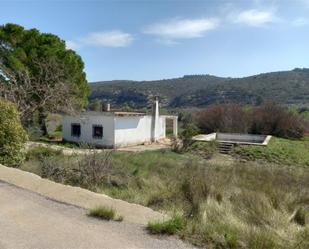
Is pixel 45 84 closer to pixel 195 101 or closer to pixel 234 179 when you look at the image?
pixel 234 179

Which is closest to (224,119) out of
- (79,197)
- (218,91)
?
(79,197)

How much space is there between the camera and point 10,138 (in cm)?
1095

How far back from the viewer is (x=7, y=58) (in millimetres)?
27844

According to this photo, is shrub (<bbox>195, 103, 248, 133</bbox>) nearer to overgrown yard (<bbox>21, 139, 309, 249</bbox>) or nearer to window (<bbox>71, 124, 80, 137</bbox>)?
window (<bbox>71, 124, 80, 137</bbox>)

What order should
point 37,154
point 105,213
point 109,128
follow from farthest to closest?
point 109,128 → point 37,154 → point 105,213

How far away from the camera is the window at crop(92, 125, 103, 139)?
29.5 meters

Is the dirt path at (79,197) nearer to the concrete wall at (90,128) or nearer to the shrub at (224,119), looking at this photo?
the concrete wall at (90,128)

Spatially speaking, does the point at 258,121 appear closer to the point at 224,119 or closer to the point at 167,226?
the point at 224,119

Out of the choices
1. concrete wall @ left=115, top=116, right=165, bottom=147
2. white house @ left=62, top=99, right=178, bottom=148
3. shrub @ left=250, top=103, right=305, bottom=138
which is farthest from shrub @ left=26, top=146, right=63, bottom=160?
shrub @ left=250, top=103, right=305, bottom=138

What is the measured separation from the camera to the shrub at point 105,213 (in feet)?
15.7

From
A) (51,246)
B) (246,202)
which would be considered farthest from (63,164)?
(51,246)

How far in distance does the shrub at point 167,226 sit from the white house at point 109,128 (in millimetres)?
23996

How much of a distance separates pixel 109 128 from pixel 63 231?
973 inches

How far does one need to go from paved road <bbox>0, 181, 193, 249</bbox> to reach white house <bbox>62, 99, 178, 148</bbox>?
75.6 feet
